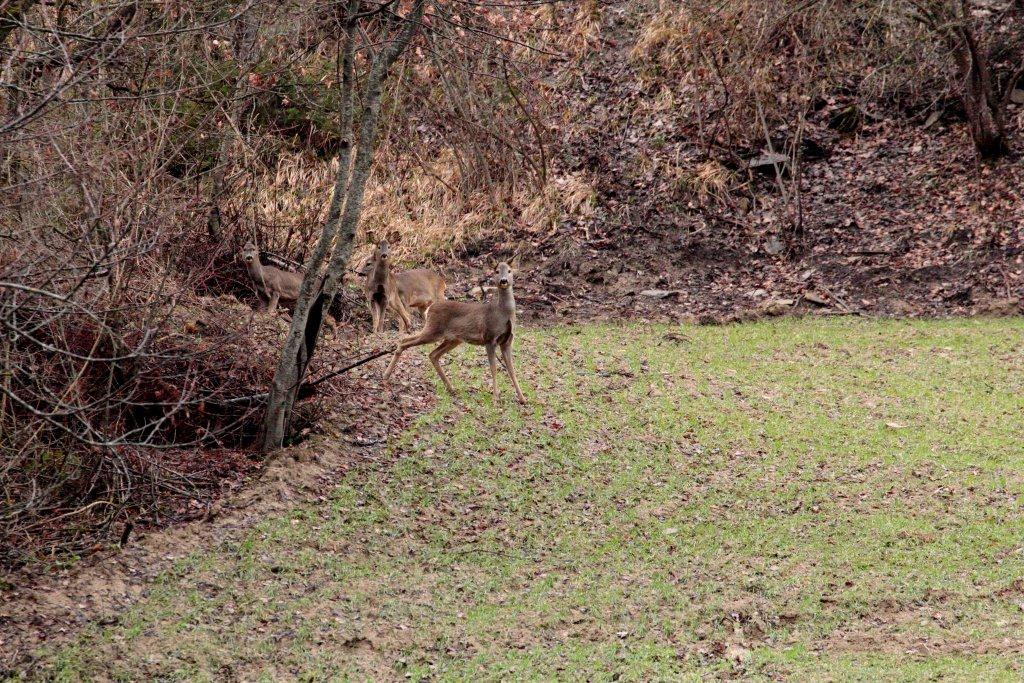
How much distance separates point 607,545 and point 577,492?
0.91m

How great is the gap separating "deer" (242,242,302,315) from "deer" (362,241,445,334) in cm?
89

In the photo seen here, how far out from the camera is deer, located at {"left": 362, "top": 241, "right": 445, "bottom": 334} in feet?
42.5

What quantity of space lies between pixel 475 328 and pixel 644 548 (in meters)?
3.16

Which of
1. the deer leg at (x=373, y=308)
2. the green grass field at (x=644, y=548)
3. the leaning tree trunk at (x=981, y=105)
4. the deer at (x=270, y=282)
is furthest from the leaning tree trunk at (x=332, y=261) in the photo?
the leaning tree trunk at (x=981, y=105)

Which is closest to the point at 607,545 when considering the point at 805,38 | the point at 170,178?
the point at 170,178

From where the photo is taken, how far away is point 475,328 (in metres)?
11.2

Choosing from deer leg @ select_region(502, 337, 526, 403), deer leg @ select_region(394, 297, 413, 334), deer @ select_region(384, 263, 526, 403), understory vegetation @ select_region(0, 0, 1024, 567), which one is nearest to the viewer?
understory vegetation @ select_region(0, 0, 1024, 567)

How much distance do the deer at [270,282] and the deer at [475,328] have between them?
172cm

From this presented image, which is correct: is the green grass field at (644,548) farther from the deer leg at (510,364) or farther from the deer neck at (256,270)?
the deer neck at (256,270)

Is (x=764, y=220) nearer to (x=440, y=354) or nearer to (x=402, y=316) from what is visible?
(x=402, y=316)

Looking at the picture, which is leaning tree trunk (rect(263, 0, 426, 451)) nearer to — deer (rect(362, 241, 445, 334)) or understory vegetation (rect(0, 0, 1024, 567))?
understory vegetation (rect(0, 0, 1024, 567))

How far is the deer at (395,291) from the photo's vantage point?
12969 mm

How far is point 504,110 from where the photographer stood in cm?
1246

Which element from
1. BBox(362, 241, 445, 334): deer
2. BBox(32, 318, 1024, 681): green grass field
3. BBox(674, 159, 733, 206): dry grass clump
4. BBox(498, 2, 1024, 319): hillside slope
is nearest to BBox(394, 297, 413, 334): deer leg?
BBox(362, 241, 445, 334): deer
